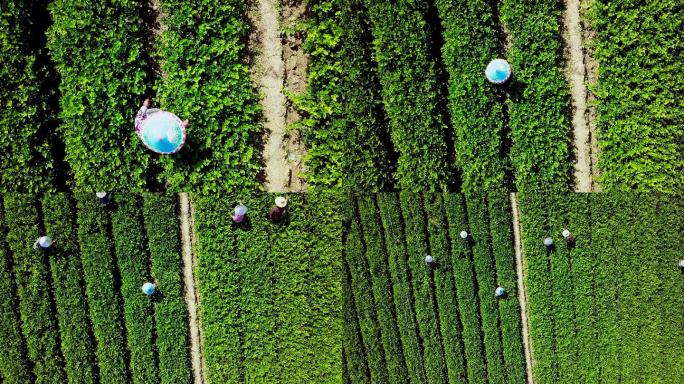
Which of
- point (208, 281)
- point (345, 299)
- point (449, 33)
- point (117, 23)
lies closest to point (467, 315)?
point (345, 299)

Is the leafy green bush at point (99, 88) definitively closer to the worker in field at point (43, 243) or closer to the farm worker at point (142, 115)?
the farm worker at point (142, 115)

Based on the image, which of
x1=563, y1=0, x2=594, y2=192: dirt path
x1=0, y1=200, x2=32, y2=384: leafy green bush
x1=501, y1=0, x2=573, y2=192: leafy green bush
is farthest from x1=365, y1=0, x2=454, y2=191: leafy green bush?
x1=0, y1=200, x2=32, y2=384: leafy green bush

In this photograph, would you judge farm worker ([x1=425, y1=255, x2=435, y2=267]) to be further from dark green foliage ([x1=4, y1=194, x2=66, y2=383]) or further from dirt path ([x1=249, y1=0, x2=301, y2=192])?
dark green foliage ([x1=4, y1=194, x2=66, y2=383])

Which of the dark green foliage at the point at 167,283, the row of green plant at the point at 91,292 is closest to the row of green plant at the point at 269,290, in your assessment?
the dark green foliage at the point at 167,283

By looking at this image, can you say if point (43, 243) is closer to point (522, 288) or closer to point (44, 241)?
point (44, 241)

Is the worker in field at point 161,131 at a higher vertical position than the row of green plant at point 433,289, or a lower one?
higher

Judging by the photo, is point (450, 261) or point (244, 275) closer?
point (244, 275)

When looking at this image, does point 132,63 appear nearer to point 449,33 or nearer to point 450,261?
point 449,33
